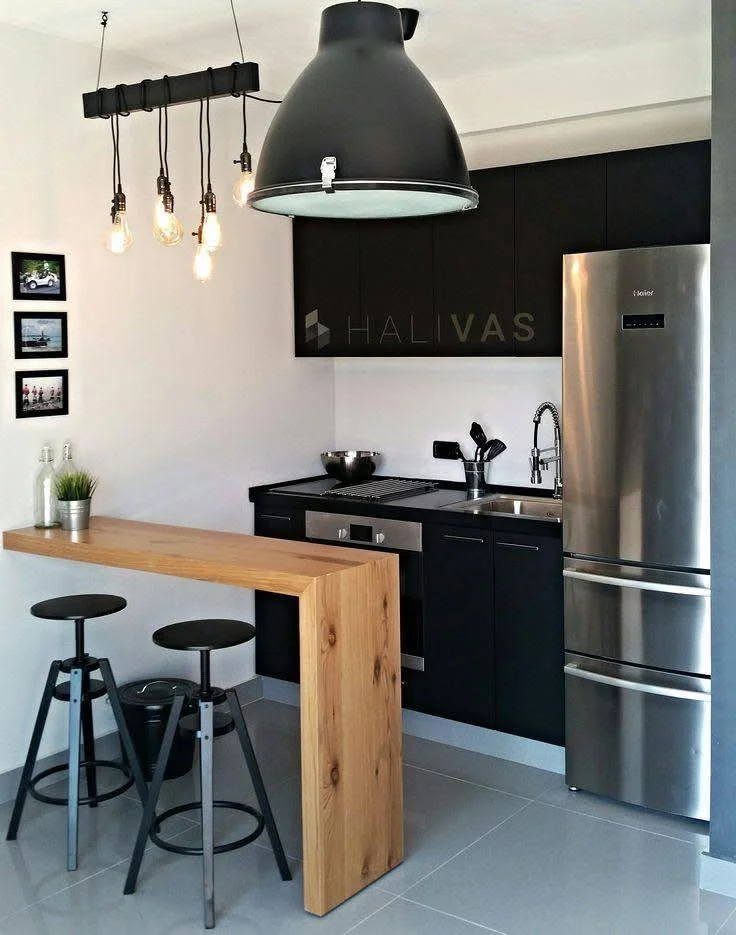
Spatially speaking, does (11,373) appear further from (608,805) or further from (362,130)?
(608,805)

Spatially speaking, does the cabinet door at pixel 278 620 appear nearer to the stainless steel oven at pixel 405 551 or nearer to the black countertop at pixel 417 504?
the black countertop at pixel 417 504

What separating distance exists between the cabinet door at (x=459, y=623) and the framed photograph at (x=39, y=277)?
1.72 meters

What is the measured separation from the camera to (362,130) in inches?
83.7

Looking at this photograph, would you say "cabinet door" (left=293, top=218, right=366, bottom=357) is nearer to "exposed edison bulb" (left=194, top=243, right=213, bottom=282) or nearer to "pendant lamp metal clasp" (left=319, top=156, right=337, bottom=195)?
"exposed edison bulb" (left=194, top=243, right=213, bottom=282)

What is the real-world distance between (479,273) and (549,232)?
0.36 m

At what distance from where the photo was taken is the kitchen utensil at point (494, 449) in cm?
477

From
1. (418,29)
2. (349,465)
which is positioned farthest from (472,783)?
(418,29)

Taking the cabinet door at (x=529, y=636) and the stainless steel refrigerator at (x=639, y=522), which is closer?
the stainless steel refrigerator at (x=639, y=522)

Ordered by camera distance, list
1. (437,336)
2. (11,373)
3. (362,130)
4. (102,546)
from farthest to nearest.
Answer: (437,336) < (11,373) < (102,546) < (362,130)

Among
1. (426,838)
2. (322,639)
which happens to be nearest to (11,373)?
(322,639)

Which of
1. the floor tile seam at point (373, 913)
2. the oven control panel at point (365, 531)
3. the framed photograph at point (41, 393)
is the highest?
the framed photograph at point (41, 393)

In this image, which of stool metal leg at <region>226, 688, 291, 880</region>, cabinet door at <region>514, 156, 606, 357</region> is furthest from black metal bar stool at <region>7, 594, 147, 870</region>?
cabinet door at <region>514, 156, 606, 357</region>

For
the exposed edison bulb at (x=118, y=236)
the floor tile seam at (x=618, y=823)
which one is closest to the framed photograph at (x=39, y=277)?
the exposed edison bulb at (x=118, y=236)

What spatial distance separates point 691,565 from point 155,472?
2158 millimetres
